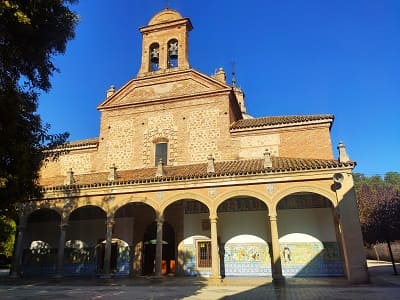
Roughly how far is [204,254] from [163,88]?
428 inches

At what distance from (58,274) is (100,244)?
320cm

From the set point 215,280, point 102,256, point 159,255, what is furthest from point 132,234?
point 215,280

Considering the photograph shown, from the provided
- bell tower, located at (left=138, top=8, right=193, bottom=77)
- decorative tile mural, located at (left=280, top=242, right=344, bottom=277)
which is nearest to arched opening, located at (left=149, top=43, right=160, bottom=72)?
bell tower, located at (left=138, top=8, right=193, bottom=77)

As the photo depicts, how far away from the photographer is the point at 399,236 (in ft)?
61.4

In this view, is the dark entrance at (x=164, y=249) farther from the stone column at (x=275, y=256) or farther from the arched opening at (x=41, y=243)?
the stone column at (x=275, y=256)

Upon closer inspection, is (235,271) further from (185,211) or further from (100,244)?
(100,244)

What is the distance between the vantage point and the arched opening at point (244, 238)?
54.4 ft

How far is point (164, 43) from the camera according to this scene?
2320 cm

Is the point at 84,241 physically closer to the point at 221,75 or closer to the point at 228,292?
the point at 228,292

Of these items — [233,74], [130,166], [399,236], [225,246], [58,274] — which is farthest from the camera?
[233,74]

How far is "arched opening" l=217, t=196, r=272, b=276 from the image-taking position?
16.6 m

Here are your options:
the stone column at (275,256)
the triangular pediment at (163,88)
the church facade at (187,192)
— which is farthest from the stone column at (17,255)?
the stone column at (275,256)

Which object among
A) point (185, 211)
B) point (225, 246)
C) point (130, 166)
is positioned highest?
point (130, 166)

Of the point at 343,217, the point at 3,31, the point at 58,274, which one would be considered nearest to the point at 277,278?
the point at 343,217
